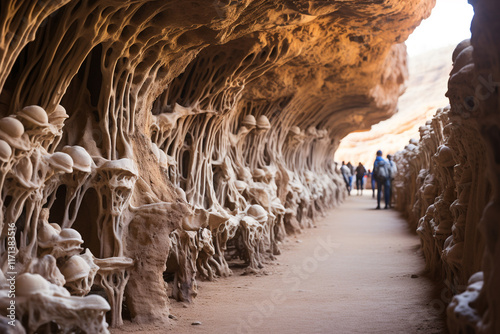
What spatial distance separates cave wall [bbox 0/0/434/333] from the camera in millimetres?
4410

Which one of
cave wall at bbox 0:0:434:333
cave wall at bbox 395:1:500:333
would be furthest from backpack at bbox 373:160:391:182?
cave wall at bbox 395:1:500:333

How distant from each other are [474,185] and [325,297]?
9.85 feet

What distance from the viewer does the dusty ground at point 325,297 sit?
19.4 ft

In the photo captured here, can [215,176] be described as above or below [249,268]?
above

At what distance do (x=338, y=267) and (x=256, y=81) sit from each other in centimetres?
377

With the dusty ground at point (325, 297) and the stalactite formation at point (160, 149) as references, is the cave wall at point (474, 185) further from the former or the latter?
the dusty ground at point (325, 297)

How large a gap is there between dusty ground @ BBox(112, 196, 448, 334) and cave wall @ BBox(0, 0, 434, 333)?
0.43m

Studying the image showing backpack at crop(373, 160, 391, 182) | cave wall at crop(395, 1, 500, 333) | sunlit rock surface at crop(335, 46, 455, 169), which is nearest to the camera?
cave wall at crop(395, 1, 500, 333)

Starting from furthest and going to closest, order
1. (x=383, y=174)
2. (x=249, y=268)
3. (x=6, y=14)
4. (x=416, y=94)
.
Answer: (x=416, y=94) → (x=383, y=174) → (x=249, y=268) → (x=6, y=14)

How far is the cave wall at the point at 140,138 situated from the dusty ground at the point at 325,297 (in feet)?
1.41

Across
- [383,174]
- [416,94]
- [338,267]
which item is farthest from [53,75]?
[416,94]

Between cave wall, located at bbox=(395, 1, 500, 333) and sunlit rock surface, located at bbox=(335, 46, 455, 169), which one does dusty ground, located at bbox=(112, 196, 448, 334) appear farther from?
sunlit rock surface, located at bbox=(335, 46, 455, 169)

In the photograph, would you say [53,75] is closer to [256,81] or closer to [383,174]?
→ [256,81]

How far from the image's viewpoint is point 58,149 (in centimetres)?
586
